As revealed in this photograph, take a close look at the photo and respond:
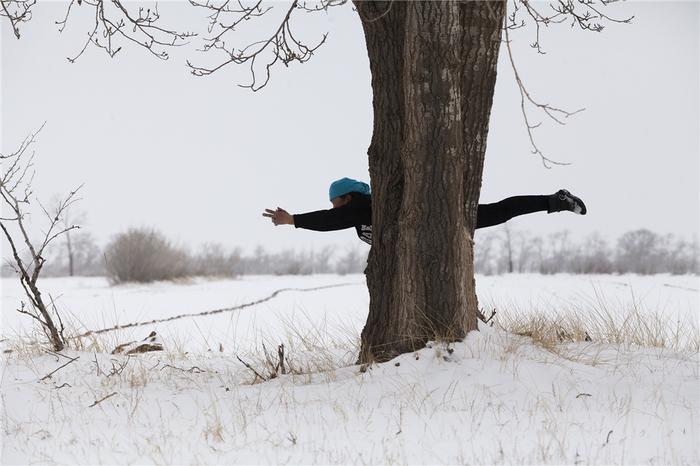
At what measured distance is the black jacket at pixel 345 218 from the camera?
14.1 ft

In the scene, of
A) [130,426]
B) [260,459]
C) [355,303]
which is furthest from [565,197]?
[355,303]

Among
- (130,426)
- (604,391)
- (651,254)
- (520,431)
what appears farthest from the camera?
(651,254)

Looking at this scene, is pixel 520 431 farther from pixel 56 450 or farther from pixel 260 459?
pixel 56 450

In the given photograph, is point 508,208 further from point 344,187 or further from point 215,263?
point 215,263

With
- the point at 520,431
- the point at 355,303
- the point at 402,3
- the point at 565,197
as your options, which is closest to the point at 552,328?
the point at 565,197

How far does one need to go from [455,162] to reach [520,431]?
1.70 m

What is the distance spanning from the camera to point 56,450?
9.32ft

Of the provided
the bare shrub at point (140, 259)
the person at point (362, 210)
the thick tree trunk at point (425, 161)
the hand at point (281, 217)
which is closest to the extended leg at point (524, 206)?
the person at point (362, 210)

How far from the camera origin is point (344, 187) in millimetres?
4645

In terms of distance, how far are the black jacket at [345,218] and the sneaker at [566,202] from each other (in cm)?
138

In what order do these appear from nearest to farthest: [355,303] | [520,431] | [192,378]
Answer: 1. [520,431]
2. [192,378]
3. [355,303]

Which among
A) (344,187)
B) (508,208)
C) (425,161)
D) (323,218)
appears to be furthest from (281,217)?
(508,208)

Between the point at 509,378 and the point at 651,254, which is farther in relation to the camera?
the point at 651,254

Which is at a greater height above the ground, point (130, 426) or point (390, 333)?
point (390, 333)
